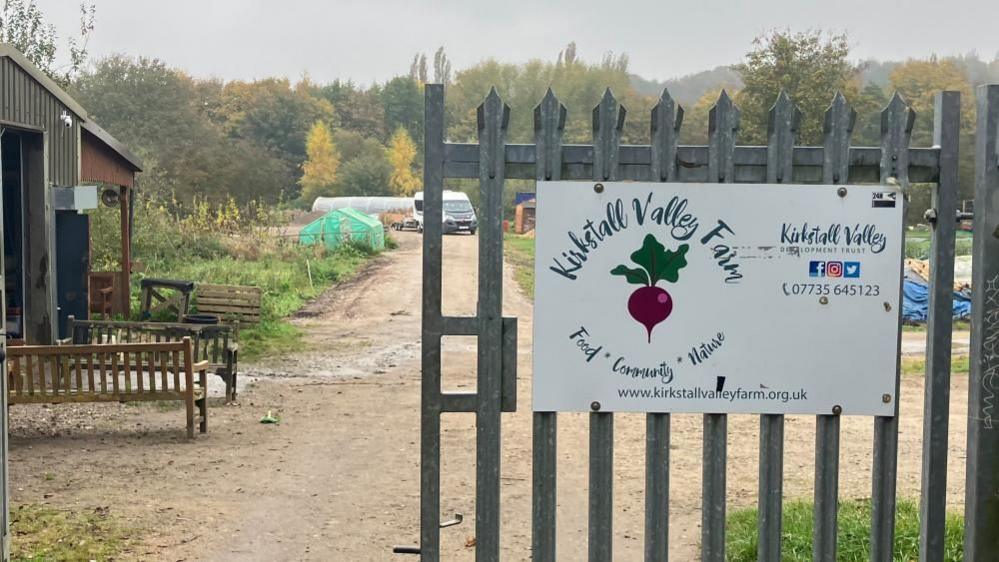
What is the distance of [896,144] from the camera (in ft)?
14.3

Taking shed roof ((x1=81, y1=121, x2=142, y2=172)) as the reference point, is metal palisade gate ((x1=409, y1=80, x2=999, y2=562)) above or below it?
below

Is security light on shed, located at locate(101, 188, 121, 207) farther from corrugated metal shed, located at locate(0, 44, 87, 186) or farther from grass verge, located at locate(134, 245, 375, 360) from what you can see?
corrugated metal shed, located at locate(0, 44, 87, 186)

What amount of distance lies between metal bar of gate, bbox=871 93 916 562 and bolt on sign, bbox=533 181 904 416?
2.9 inches

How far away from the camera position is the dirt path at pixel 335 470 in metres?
7.53

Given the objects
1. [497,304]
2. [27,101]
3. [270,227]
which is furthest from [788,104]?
[270,227]

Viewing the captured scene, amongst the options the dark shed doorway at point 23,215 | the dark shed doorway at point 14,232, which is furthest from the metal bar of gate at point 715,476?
the dark shed doorway at point 14,232

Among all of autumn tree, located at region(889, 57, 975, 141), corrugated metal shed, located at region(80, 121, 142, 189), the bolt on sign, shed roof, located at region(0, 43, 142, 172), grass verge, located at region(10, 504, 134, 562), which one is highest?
autumn tree, located at region(889, 57, 975, 141)

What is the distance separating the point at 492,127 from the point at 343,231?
119ft

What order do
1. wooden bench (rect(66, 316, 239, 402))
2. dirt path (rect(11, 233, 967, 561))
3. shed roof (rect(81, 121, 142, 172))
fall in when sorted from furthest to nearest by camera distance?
shed roof (rect(81, 121, 142, 172)), wooden bench (rect(66, 316, 239, 402)), dirt path (rect(11, 233, 967, 561))

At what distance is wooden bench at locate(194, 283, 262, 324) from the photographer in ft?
65.2

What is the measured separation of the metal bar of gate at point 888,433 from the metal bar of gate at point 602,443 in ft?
3.46

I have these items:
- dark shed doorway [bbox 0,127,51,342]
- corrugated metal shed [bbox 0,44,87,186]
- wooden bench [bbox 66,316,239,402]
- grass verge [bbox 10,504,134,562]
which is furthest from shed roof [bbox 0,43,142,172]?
grass verge [bbox 10,504,134,562]

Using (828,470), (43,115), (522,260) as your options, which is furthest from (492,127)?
(522,260)

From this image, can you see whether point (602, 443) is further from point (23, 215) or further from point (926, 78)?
point (926, 78)
